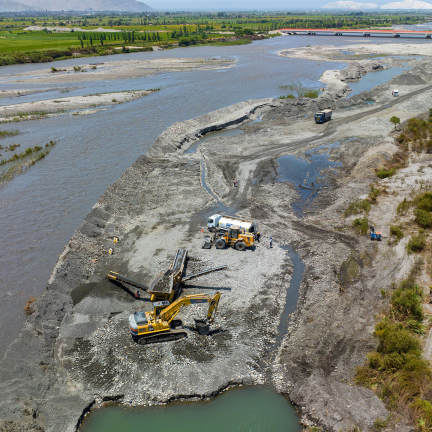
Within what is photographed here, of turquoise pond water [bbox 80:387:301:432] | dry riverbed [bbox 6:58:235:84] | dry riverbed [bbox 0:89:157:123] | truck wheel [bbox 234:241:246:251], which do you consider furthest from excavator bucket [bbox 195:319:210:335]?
dry riverbed [bbox 6:58:235:84]

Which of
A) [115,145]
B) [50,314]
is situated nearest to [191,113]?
[115,145]

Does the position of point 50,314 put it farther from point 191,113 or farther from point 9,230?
point 191,113

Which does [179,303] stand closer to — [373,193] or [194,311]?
[194,311]

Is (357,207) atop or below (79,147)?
below

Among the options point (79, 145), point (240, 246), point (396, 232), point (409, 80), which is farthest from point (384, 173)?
point (409, 80)

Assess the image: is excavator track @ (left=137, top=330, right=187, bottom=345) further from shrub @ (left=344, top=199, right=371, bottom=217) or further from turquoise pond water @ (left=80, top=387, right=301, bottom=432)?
shrub @ (left=344, top=199, right=371, bottom=217)
